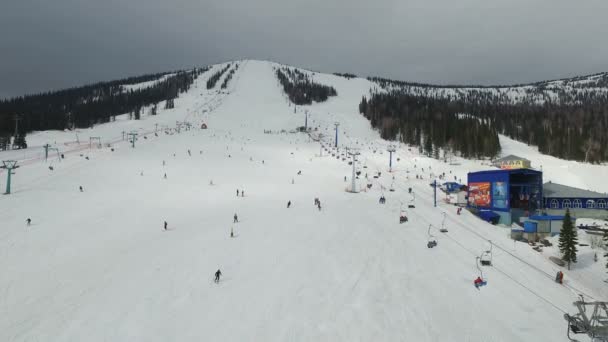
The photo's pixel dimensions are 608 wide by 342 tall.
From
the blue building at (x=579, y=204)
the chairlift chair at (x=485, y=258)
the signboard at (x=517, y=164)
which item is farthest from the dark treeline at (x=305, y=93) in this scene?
the chairlift chair at (x=485, y=258)

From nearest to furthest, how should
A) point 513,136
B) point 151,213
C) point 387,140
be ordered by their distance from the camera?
point 151,213 → point 387,140 → point 513,136

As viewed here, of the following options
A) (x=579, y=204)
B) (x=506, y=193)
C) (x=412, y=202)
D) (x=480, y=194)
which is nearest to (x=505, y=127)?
(x=579, y=204)

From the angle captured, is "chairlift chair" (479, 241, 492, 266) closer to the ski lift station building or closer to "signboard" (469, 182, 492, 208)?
the ski lift station building

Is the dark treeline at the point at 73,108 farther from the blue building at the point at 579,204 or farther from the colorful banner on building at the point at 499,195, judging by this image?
the blue building at the point at 579,204

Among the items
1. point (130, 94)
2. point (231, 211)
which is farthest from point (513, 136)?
point (130, 94)

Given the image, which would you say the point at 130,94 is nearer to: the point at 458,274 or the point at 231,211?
the point at 231,211
